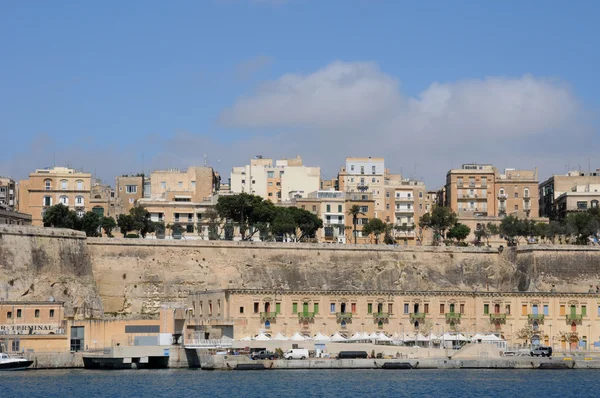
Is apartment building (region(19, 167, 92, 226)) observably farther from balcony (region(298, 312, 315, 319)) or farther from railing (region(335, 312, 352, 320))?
railing (region(335, 312, 352, 320))

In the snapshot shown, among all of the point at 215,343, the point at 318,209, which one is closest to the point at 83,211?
the point at 318,209

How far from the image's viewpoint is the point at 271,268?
334 ft

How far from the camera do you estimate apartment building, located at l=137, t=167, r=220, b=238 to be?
123 m

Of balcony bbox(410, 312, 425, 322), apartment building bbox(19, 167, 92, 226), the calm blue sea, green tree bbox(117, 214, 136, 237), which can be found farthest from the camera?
apartment building bbox(19, 167, 92, 226)

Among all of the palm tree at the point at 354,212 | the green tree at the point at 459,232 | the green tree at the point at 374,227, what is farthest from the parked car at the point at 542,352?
the palm tree at the point at 354,212

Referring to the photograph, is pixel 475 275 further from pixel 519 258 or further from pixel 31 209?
pixel 31 209

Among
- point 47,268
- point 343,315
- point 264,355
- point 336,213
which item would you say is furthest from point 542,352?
point 336,213

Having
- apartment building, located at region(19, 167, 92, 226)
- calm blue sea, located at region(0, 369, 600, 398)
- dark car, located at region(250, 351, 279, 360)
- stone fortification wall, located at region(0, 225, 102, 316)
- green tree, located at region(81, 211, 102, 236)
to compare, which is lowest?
calm blue sea, located at region(0, 369, 600, 398)

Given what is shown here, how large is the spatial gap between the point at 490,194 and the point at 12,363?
69.9 meters

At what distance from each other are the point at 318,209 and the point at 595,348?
44414 millimetres

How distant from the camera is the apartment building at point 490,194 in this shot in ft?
437

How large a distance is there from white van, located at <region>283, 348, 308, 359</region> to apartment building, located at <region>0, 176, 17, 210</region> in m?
64.4

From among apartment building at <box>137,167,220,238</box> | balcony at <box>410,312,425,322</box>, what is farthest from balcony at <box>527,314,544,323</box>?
apartment building at <box>137,167,220,238</box>

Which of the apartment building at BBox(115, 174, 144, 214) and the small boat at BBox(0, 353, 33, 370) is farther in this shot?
the apartment building at BBox(115, 174, 144, 214)
